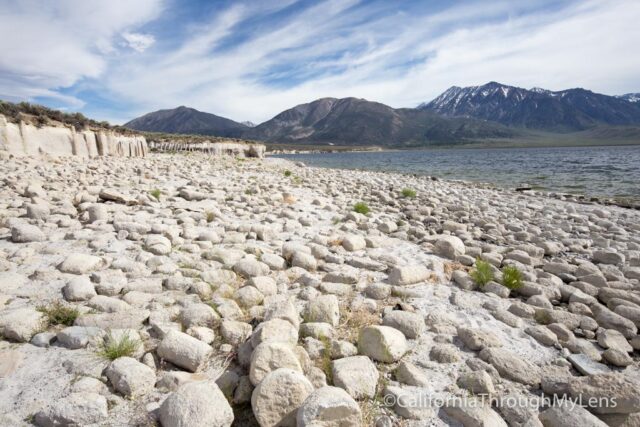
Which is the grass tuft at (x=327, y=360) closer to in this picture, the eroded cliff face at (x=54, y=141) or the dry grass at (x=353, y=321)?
the dry grass at (x=353, y=321)

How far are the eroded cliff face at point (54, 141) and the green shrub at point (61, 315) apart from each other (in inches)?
698

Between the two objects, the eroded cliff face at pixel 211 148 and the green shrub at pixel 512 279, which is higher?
the eroded cliff face at pixel 211 148

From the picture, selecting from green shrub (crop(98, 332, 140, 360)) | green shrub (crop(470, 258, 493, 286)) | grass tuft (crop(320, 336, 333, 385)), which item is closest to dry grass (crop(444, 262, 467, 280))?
green shrub (crop(470, 258, 493, 286))

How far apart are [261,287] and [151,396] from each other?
183 cm

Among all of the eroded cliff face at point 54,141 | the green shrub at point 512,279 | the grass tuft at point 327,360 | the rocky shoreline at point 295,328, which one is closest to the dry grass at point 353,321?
the rocky shoreline at point 295,328

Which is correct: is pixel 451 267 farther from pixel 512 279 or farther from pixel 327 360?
pixel 327 360

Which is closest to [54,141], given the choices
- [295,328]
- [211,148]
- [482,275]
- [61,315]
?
[61,315]

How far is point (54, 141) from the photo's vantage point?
18.1m

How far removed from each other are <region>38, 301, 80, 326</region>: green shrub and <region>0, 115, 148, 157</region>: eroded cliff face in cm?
1774

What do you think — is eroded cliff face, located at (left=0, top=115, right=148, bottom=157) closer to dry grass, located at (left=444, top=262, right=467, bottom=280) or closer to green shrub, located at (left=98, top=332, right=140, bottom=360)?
A: green shrub, located at (left=98, top=332, right=140, bottom=360)

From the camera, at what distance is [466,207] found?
11.5 meters

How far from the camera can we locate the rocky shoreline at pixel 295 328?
7.49 ft

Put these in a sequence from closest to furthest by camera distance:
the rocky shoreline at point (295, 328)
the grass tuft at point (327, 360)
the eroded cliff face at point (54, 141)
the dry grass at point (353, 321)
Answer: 1. the rocky shoreline at point (295, 328)
2. the grass tuft at point (327, 360)
3. the dry grass at point (353, 321)
4. the eroded cliff face at point (54, 141)

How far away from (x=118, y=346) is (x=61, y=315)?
0.96 m
